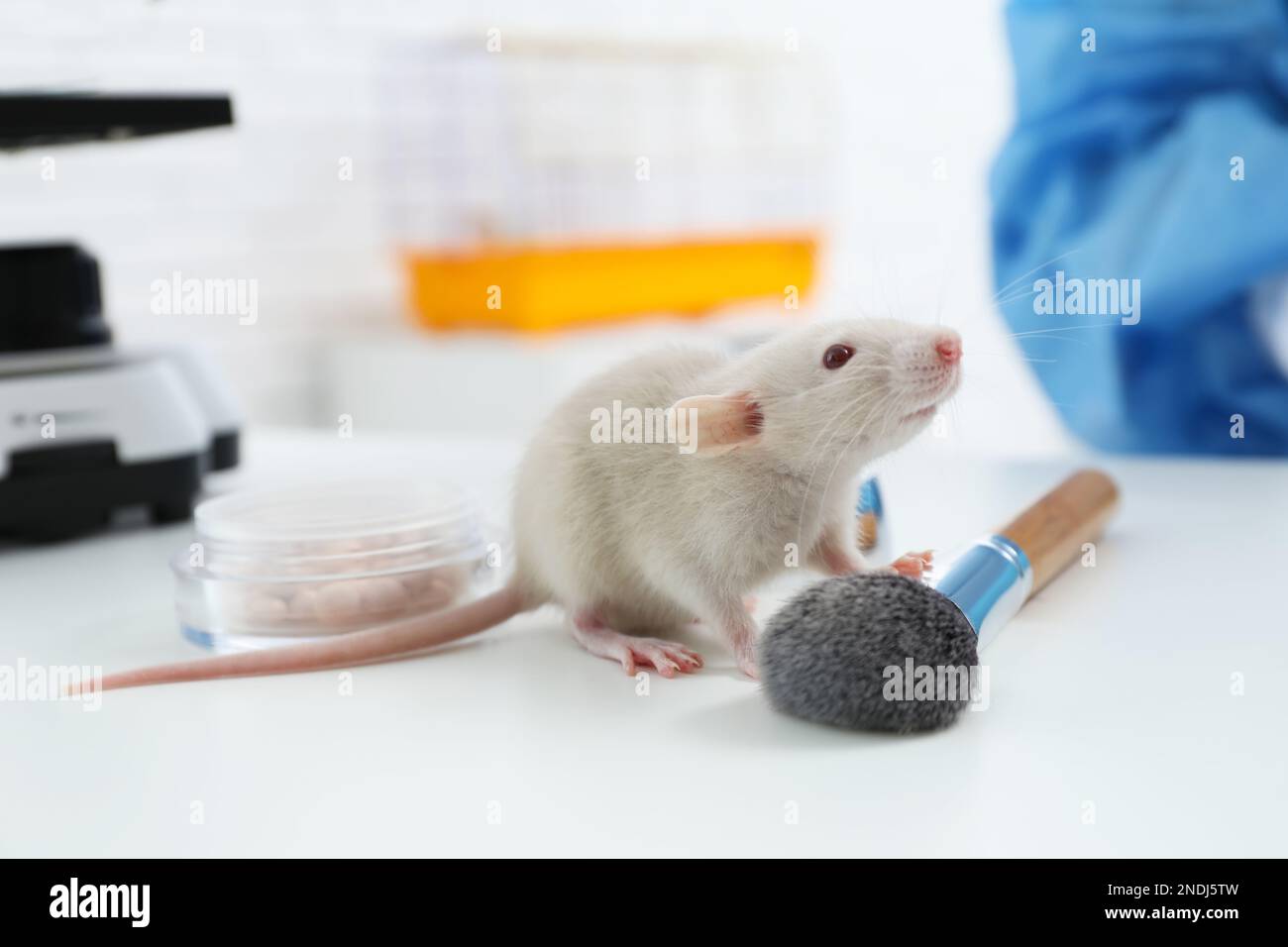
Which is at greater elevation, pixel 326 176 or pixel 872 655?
pixel 326 176

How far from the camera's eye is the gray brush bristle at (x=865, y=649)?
0.69m

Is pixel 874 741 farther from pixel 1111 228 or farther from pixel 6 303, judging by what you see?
pixel 1111 228

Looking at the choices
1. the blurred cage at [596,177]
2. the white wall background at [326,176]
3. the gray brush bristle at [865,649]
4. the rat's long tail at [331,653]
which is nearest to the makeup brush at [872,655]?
the gray brush bristle at [865,649]

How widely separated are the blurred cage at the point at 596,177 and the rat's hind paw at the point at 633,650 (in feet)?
6.29

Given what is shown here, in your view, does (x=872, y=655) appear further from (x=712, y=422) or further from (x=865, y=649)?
(x=712, y=422)

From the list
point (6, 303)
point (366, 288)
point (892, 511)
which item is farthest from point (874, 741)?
point (366, 288)

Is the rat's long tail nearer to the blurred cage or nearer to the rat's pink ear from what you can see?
the rat's pink ear

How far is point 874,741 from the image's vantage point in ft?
2.30

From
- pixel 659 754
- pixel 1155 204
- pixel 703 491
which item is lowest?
pixel 659 754

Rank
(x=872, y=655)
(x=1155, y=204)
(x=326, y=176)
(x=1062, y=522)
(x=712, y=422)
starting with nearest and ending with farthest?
(x=872, y=655) → (x=712, y=422) → (x=1062, y=522) → (x=1155, y=204) → (x=326, y=176)

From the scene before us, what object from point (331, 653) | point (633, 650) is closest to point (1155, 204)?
point (633, 650)

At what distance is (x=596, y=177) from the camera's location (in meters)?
2.96

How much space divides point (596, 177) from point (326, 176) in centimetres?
60
